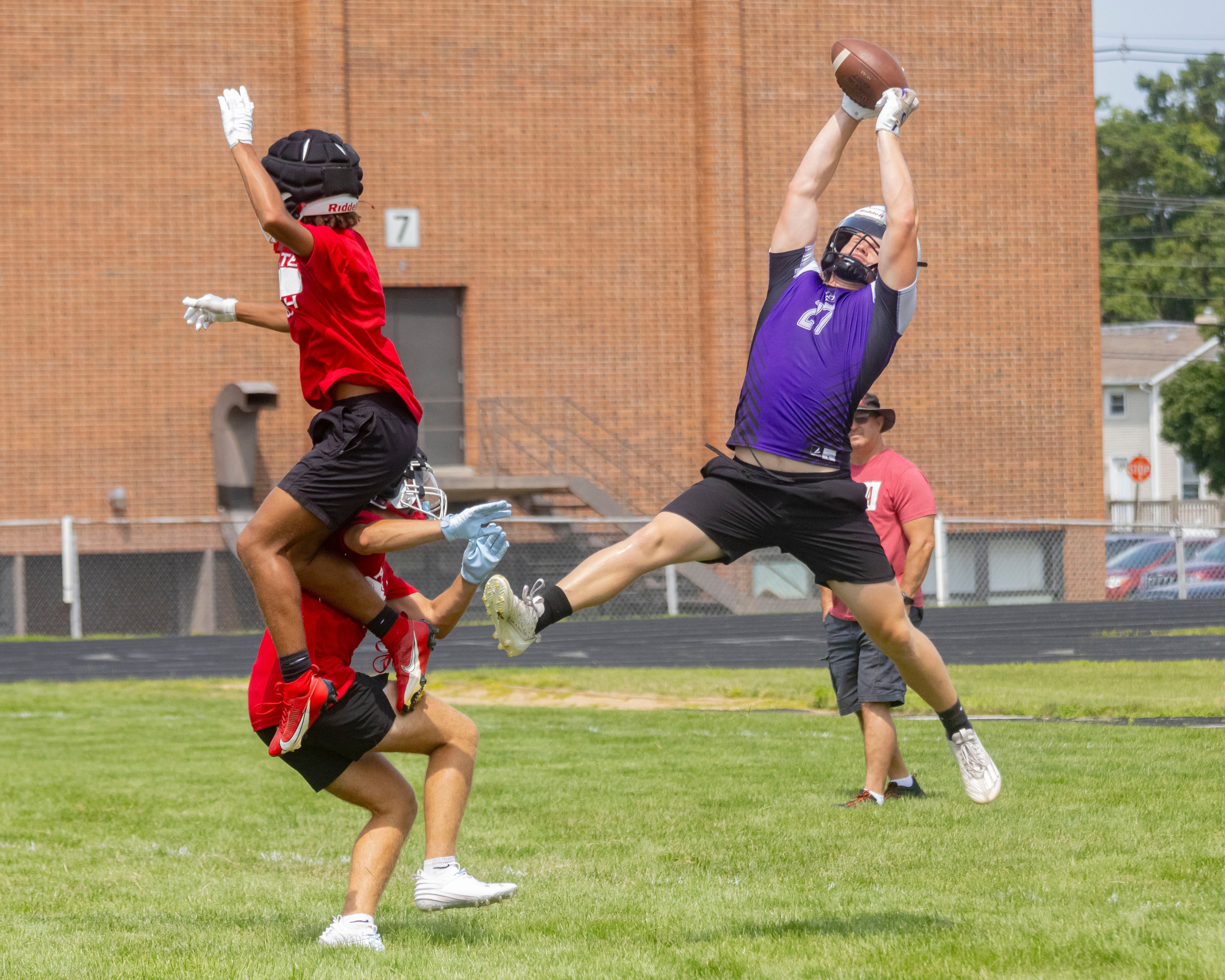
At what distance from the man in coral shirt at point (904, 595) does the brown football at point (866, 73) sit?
2.84 meters

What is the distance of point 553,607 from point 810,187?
201 cm

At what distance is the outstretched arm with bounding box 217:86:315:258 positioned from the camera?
16.2 ft

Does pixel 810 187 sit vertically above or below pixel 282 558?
above

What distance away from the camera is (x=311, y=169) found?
5230 millimetres

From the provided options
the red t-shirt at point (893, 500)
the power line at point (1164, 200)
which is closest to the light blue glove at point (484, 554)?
the red t-shirt at point (893, 500)

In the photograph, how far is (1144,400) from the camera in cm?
6372

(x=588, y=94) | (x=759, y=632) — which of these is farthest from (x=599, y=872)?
(x=588, y=94)

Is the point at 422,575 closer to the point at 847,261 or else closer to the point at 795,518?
the point at 847,261

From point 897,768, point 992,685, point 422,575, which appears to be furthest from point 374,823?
point 422,575

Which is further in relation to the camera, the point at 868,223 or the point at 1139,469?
the point at 1139,469

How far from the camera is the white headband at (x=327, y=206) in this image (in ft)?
17.3

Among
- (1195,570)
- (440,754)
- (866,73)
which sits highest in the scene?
(866,73)

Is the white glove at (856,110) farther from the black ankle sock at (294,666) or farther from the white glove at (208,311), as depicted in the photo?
the black ankle sock at (294,666)

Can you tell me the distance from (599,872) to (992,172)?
23.2 meters
